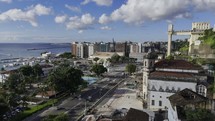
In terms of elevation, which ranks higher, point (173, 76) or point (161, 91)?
point (173, 76)

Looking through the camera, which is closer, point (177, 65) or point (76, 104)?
point (177, 65)

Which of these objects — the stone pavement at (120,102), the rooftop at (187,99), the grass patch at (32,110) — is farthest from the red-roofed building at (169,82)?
the grass patch at (32,110)

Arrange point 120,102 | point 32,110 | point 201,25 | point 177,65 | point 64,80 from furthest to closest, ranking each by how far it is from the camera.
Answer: point 201,25
point 64,80
point 120,102
point 177,65
point 32,110

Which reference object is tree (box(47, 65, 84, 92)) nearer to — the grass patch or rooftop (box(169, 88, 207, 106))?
the grass patch

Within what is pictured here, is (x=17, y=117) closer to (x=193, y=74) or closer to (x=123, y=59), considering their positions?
(x=193, y=74)

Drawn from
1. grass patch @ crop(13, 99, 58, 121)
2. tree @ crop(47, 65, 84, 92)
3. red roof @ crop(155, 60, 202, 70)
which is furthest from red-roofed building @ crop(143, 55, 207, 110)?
grass patch @ crop(13, 99, 58, 121)

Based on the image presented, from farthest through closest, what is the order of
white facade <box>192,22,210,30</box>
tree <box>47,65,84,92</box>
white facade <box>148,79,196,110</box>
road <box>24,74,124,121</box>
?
1. white facade <box>192,22,210,30</box>
2. tree <box>47,65,84,92</box>
3. white facade <box>148,79,196,110</box>
4. road <box>24,74,124,121</box>

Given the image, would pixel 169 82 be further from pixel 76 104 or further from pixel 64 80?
pixel 64 80

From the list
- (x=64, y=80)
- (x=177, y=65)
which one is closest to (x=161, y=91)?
(x=177, y=65)

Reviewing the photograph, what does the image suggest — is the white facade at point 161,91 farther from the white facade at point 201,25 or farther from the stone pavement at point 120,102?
the white facade at point 201,25
